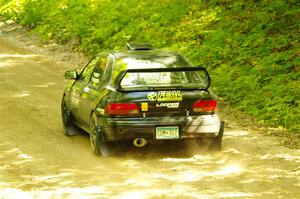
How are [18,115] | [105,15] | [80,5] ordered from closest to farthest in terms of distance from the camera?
1. [18,115]
2. [105,15]
3. [80,5]

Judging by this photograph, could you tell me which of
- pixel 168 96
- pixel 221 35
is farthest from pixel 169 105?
pixel 221 35

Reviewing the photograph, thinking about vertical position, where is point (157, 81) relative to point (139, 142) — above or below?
above

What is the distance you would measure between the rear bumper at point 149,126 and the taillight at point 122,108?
0.35 ft

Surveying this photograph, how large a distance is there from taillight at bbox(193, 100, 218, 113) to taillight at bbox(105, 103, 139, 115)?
939 mm

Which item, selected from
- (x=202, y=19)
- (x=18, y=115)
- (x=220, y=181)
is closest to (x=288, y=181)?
(x=220, y=181)

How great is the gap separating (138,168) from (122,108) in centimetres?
94

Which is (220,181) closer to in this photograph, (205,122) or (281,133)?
(205,122)

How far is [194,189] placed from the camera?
7.94 metres

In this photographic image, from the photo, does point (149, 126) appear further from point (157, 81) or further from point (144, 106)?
point (157, 81)

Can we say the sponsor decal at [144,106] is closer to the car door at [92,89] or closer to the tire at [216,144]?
the car door at [92,89]

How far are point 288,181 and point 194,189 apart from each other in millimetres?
1393

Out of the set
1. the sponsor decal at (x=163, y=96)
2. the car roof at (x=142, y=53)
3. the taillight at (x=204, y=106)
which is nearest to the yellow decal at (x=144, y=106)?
the sponsor decal at (x=163, y=96)

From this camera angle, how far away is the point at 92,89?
33.9ft

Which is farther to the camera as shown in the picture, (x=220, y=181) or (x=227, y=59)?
(x=227, y=59)
